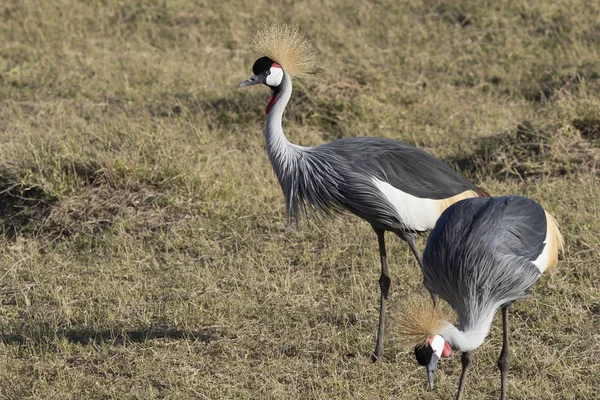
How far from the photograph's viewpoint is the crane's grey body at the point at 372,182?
12.4 ft

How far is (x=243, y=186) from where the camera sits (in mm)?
5227

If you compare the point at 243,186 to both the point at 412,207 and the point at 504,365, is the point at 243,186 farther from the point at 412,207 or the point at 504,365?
the point at 504,365

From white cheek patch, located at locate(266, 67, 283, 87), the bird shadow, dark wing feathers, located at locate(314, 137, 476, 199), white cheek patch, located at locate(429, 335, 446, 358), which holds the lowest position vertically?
the bird shadow

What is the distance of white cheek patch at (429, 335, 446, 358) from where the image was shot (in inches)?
110

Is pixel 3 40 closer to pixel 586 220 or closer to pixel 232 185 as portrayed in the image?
pixel 232 185

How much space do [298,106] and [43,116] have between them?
1.80 m

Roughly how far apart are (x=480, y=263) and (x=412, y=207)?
0.74 m

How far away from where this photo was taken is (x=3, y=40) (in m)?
7.93

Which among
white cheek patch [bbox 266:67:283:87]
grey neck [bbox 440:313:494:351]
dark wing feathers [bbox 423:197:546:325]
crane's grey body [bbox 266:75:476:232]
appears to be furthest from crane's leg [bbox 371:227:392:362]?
white cheek patch [bbox 266:67:283:87]

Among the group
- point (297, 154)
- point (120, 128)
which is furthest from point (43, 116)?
point (297, 154)

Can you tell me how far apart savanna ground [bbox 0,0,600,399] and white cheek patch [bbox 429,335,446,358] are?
69cm

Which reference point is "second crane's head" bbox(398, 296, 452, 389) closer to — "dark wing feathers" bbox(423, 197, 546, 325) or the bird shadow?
"dark wing feathers" bbox(423, 197, 546, 325)

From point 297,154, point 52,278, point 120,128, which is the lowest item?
point 52,278

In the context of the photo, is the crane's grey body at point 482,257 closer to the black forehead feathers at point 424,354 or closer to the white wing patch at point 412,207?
the black forehead feathers at point 424,354
